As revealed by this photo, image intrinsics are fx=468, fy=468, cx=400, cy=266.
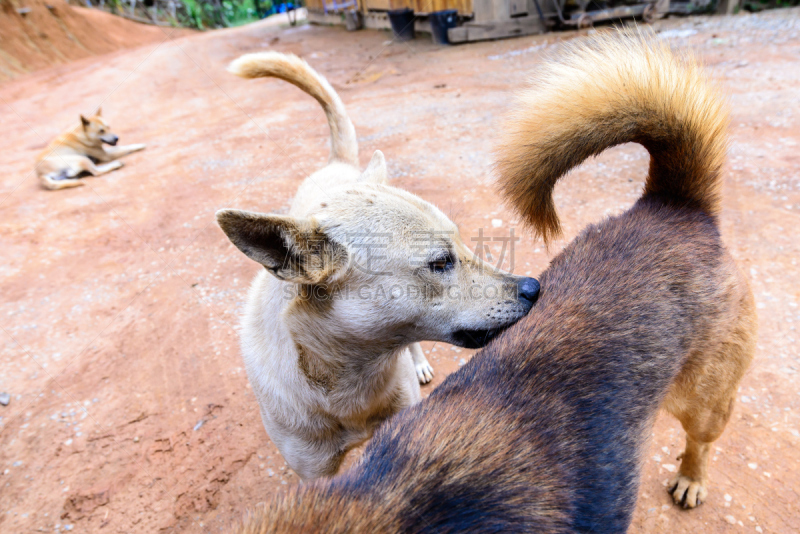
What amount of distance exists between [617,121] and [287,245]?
4.72 feet

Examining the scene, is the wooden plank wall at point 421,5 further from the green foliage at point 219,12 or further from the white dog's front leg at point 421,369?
the green foliage at point 219,12

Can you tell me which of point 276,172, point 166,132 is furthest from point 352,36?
point 276,172

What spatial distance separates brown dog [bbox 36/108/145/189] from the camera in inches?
310

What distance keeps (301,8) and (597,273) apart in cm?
2815

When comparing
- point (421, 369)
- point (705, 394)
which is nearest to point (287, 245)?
point (421, 369)

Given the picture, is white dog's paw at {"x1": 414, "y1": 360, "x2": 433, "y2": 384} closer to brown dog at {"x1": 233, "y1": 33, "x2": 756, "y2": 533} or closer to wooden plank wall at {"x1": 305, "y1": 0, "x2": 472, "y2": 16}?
brown dog at {"x1": 233, "y1": 33, "x2": 756, "y2": 533}

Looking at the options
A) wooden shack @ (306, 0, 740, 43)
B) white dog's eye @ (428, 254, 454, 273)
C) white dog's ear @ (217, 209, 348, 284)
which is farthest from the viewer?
wooden shack @ (306, 0, 740, 43)

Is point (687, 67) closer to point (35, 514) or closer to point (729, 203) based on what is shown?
point (729, 203)

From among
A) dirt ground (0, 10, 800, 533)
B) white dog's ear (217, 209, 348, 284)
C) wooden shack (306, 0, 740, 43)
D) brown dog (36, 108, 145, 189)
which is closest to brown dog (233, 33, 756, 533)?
dirt ground (0, 10, 800, 533)

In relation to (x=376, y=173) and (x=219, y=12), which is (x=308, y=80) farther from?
(x=219, y=12)

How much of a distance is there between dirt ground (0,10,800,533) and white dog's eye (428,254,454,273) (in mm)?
821

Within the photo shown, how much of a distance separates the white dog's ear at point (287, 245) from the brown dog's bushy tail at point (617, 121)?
0.84 metres

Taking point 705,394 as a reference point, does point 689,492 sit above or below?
below

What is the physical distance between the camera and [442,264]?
2076 mm
